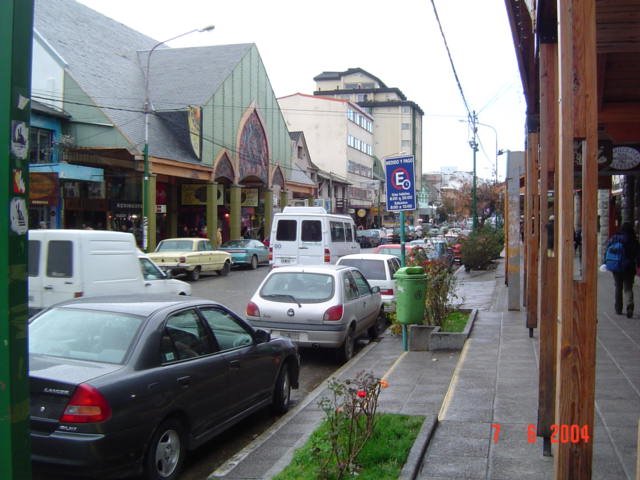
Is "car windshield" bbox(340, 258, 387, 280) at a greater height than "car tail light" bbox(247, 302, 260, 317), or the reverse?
"car windshield" bbox(340, 258, 387, 280)

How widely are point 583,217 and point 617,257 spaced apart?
925 centimetres

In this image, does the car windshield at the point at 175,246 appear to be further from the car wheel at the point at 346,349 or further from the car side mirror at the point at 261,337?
the car side mirror at the point at 261,337

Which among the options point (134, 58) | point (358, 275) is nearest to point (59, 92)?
point (134, 58)

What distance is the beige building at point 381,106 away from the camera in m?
97.7

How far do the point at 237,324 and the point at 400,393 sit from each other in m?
2.08

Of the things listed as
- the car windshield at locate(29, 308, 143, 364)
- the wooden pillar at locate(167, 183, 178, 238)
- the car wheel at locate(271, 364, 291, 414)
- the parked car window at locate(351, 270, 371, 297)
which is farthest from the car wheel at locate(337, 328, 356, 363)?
the wooden pillar at locate(167, 183, 178, 238)

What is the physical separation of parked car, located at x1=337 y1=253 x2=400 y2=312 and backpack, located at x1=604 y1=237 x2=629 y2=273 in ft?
14.2

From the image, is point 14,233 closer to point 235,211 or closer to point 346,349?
point 346,349

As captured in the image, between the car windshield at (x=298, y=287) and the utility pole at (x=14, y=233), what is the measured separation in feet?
26.0

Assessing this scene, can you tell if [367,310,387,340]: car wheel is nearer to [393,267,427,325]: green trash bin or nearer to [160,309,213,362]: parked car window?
[393,267,427,325]: green trash bin

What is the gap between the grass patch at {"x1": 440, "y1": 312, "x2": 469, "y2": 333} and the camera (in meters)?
10.9

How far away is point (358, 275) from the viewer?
1158 cm

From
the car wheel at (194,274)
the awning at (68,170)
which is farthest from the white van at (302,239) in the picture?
the awning at (68,170)

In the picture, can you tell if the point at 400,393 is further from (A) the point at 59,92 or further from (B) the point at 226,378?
(A) the point at 59,92
